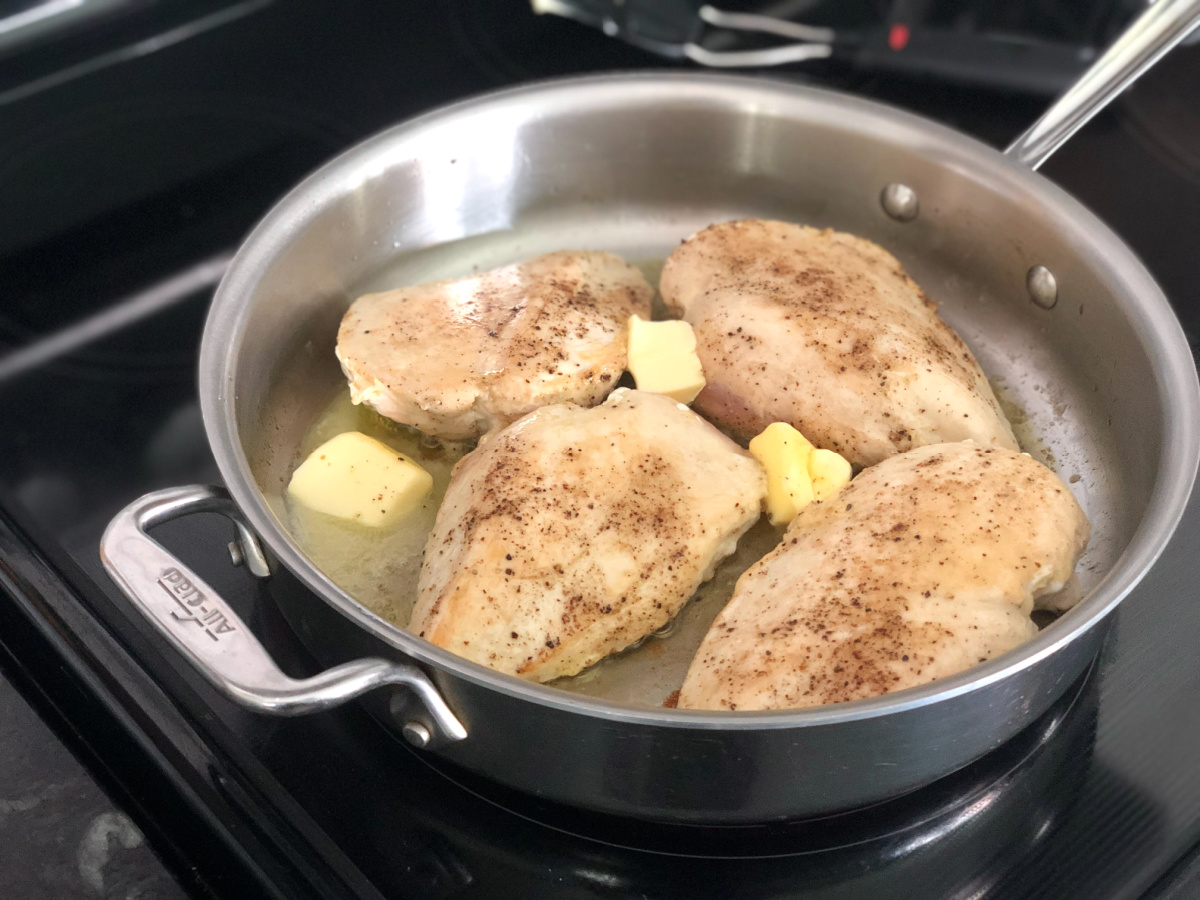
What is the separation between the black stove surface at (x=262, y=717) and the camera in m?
1.06

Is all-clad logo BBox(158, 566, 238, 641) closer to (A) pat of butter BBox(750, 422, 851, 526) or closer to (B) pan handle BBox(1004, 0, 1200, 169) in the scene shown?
(A) pat of butter BBox(750, 422, 851, 526)

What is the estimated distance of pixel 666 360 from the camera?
1.39 metres

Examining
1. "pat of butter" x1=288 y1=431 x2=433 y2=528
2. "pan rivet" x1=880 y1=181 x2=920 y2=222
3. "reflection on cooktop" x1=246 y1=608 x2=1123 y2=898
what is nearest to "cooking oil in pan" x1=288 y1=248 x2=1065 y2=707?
"pat of butter" x1=288 y1=431 x2=433 y2=528

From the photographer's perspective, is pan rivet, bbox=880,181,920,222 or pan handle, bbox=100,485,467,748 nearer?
pan handle, bbox=100,485,467,748

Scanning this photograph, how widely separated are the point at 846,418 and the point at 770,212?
54 centimetres

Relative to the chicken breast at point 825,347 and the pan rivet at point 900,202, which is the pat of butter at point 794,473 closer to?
the chicken breast at point 825,347

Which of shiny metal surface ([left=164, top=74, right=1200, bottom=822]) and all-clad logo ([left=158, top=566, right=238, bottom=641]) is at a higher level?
shiny metal surface ([left=164, top=74, right=1200, bottom=822])

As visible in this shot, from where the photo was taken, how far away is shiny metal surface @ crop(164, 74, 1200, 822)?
0.93 meters

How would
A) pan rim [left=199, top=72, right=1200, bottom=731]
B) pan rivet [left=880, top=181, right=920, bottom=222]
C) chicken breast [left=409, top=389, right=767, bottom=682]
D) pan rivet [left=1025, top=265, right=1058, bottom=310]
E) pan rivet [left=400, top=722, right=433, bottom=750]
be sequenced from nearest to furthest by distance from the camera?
pan rim [left=199, top=72, right=1200, bottom=731], pan rivet [left=400, top=722, right=433, bottom=750], chicken breast [left=409, top=389, right=767, bottom=682], pan rivet [left=1025, top=265, right=1058, bottom=310], pan rivet [left=880, top=181, right=920, bottom=222]

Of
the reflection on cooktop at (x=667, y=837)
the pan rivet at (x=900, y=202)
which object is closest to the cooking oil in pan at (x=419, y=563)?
the reflection on cooktop at (x=667, y=837)

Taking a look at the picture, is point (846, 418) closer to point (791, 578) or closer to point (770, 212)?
point (791, 578)

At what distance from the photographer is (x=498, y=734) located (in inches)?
38.4

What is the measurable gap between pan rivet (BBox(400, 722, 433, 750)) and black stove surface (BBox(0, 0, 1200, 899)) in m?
0.13

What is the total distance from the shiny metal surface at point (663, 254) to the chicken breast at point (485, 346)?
146mm
